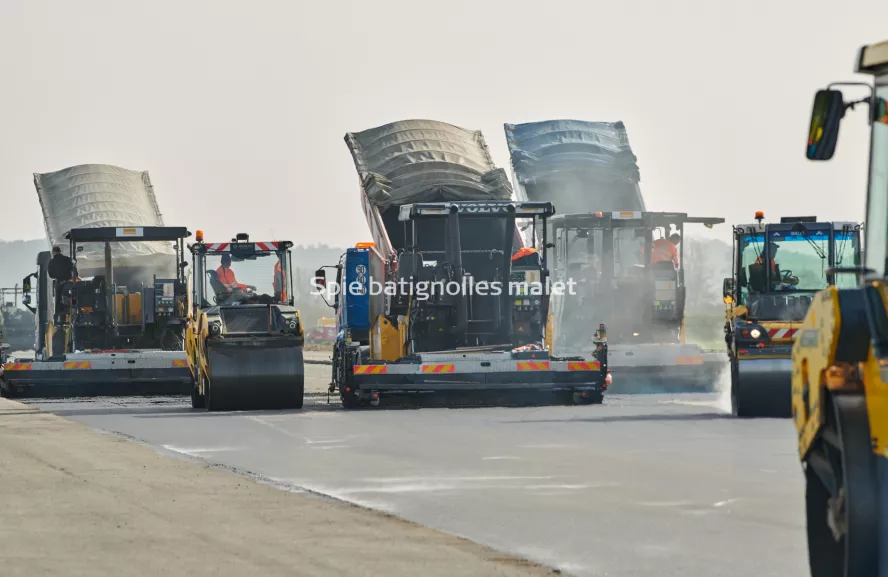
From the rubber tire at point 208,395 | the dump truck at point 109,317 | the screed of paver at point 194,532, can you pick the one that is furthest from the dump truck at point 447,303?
the screed of paver at point 194,532

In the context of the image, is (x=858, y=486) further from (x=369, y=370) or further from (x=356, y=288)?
(x=356, y=288)

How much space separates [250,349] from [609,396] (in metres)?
7.02

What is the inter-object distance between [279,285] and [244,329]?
5.58ft

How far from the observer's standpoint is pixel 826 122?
24.2 feet

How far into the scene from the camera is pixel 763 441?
17.1m

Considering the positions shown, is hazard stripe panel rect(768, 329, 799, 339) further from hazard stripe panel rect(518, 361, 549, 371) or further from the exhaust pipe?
the exhaust pipe

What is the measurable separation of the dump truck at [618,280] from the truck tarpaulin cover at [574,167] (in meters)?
1.53

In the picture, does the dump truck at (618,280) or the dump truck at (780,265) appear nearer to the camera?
the dump truck at (780,265)

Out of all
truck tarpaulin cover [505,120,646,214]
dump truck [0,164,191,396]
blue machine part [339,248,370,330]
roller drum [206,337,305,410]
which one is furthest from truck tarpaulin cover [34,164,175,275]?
roller drum [206,337,305,410]

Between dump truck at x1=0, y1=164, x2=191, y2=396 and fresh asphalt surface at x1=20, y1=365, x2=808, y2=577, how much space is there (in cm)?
240

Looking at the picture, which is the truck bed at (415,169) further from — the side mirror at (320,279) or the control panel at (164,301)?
the control panel at (164,301)

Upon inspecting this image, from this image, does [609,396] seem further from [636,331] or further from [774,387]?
[774,387]

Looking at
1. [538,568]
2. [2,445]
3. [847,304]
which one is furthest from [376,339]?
[847,304]

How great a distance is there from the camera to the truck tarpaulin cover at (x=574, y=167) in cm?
3203
